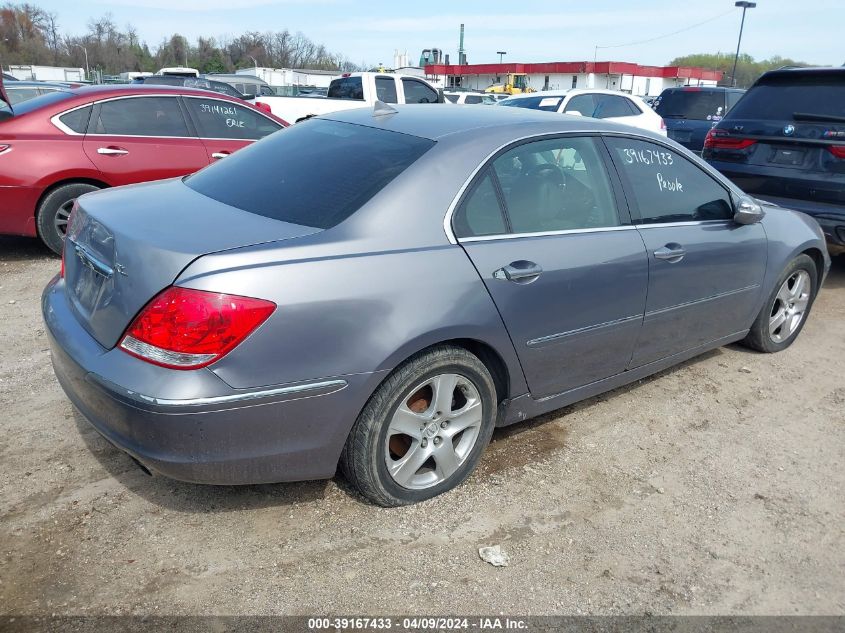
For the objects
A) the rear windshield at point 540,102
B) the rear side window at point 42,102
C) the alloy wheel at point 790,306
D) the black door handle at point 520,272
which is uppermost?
the rear side window at point 42,102

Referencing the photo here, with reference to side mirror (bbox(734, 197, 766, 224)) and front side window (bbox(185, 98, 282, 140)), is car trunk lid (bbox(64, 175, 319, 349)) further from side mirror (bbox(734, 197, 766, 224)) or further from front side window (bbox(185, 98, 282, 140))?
front side window (bbox(185, 98, 282, 140))

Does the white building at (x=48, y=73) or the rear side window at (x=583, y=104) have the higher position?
the rear side window at (x=583, y=104)

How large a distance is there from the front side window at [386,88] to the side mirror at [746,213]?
9.88m

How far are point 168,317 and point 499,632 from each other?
1.52 metres

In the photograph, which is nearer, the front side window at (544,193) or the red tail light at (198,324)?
the red tail light at (198,324)

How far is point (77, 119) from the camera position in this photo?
6.29 metres

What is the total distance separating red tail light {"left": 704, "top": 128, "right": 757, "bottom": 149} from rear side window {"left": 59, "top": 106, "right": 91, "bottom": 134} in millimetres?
5743

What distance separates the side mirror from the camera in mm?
4016

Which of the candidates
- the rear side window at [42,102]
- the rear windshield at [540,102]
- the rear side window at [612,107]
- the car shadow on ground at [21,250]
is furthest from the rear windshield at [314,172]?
the rear side window at [612,107]

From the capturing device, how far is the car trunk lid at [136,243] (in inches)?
95.0

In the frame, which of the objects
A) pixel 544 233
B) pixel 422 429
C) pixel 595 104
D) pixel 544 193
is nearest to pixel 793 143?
pixel 544 193

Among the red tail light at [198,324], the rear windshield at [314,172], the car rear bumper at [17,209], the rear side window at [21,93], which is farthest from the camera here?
the rear side window at [21,93]

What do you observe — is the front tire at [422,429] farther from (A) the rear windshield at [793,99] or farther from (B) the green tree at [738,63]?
(B) the green tree at [738,63]

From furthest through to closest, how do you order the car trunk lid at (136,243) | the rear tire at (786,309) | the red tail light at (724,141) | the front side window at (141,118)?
the front side window at (141,118) → the red tail light at (724,141) → the rear tire at (786,309) → the car trunk lid at (136,243)
